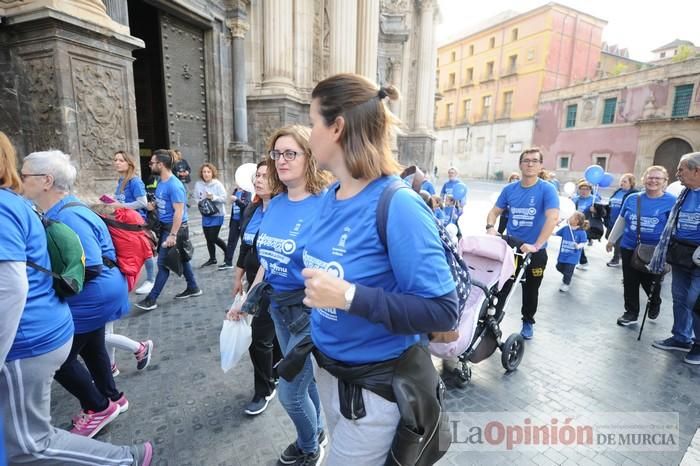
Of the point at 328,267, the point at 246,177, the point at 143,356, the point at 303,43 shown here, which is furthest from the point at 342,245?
the point at 303,43

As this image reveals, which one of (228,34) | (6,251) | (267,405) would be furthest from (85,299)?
(228,34)

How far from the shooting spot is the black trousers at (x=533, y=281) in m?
4.24

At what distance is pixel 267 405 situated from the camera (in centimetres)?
304

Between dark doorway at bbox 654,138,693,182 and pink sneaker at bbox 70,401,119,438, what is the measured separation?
34.5m

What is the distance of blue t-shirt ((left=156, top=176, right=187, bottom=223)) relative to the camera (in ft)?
16.9

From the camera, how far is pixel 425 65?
2150 centimetres

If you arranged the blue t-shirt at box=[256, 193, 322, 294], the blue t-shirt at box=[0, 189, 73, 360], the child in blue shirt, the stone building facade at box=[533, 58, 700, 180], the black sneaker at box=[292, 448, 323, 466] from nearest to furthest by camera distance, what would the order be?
the blue t-shirt at box=[0, 189, 73, 360] → the blue t-shirt at box=[256, 193, 322, 294] → the black sneaker at box=[292, 448, 323, 466] → the child in blue shirt → the stone building facade at box=[533, 58, 700, 180]

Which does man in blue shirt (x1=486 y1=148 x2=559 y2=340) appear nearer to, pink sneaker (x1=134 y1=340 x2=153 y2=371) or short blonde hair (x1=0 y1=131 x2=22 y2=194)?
pink sneaker (x1=134 y1=340 x2=153 y2=371)

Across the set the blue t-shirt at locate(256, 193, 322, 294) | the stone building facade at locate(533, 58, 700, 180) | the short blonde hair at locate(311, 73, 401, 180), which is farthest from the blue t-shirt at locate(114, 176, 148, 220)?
the stone building facade at locate(533, 58, 700, 180)

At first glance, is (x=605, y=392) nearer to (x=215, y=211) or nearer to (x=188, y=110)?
(x=215, y=211)

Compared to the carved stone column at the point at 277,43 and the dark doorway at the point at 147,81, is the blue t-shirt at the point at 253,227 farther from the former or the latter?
the dark doorway at the point at 147,81

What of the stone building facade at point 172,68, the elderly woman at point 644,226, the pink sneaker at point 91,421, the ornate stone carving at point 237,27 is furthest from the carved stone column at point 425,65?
the pink sneaker at point 91,421

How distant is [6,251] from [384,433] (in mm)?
1709

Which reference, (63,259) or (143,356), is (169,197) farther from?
(63,259)
